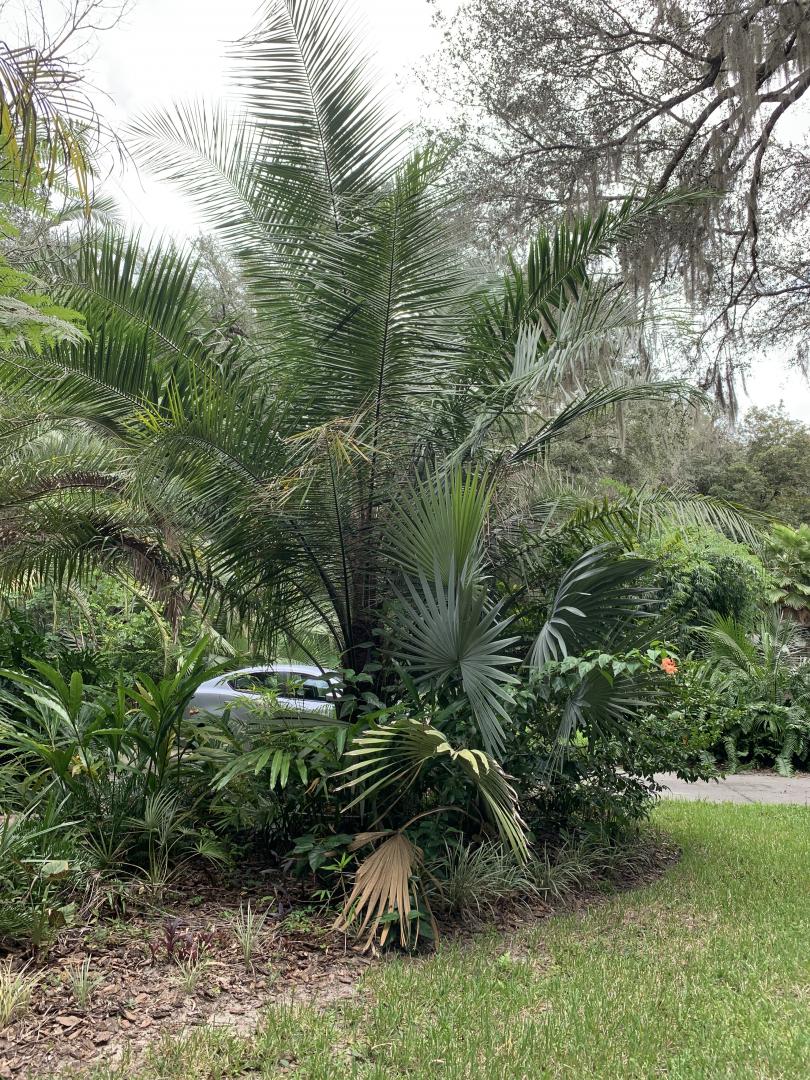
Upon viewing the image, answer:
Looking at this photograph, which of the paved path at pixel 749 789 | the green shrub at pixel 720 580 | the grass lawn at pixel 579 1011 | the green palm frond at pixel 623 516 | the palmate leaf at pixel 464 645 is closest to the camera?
the grass lawn at pixel 579 1011

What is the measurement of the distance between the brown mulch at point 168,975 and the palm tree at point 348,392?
0.53 meters

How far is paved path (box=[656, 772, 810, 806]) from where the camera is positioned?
10039 mm

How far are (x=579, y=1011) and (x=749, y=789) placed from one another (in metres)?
7.88

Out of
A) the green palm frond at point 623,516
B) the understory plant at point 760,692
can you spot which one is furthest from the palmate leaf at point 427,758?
the understory plant at point 760,692

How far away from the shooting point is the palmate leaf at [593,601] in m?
5.23

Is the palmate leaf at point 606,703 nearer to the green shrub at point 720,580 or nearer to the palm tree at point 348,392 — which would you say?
the palm tree at point 348,392

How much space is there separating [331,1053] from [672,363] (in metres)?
12.7

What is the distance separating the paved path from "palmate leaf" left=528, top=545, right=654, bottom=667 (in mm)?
4661

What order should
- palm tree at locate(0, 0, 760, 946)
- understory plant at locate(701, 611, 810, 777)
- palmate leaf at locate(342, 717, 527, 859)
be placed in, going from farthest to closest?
understory plant at locate(701, 611, 810, 777) < palm tree at locate(0, 0, 760, 946) < palmate leaf at locate(342, 717, 527, 859)

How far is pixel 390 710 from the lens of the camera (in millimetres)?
5008

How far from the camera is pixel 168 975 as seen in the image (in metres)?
3.96

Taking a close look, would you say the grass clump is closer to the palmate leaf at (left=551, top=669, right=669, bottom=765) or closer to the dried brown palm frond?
Answer: the dried brown palm frond

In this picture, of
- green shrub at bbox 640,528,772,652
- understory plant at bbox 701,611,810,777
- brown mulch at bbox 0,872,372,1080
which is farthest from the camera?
green shrub at bbox 640,528,772,652

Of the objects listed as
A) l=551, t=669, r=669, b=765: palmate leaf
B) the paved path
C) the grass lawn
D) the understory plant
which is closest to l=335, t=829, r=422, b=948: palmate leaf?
the grass lawn
